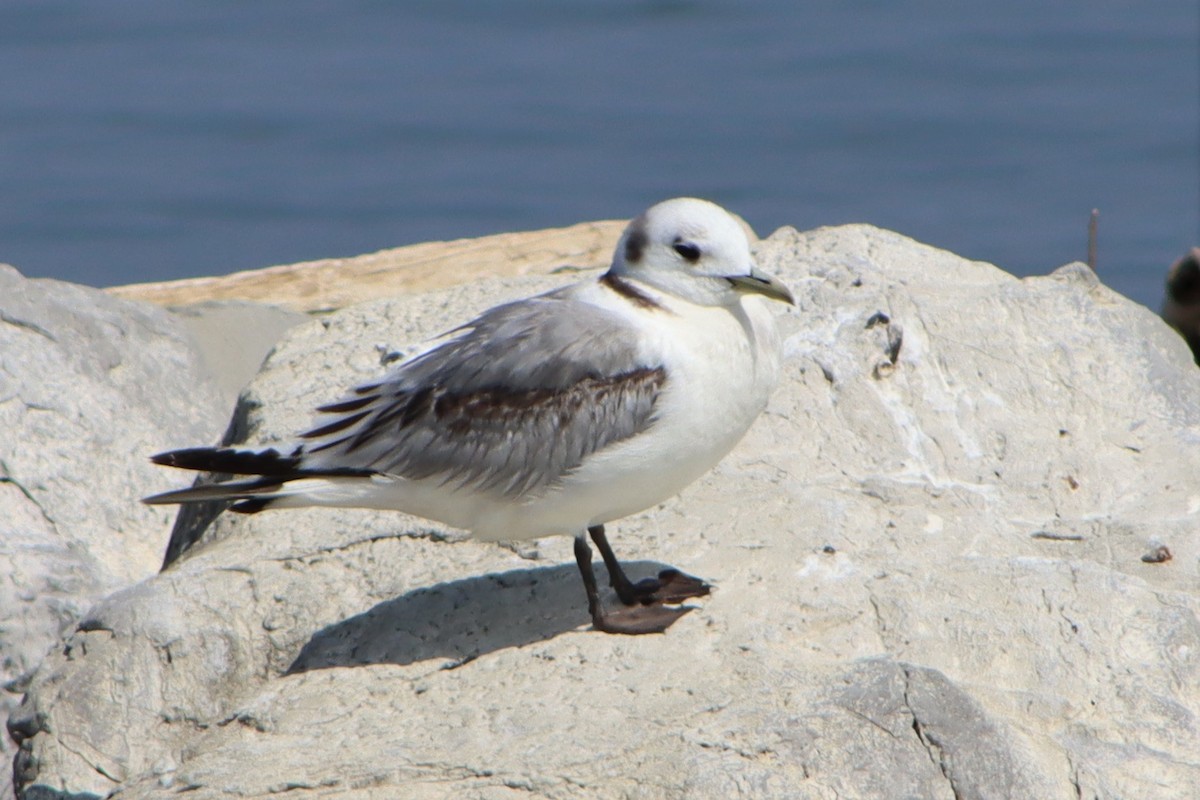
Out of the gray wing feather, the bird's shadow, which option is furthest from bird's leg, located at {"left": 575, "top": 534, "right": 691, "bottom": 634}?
the gray wing feather

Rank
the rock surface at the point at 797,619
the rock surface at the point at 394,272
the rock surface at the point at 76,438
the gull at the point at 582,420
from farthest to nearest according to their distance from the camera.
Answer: the rock surface at the point at 394,272, the rock surface at the point at 76,438, the gull at the point at 582,420, the rock surface at the point at 797,619

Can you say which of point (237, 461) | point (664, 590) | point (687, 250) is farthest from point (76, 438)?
point (687, 250)

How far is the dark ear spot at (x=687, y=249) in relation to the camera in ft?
16.5

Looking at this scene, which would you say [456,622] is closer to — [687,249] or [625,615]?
[625,615]

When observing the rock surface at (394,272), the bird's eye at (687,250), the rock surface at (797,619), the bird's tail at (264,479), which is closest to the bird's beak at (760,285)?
the bird's eye at (687,250)

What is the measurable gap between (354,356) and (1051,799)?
3.41 meters

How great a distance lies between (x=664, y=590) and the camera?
513 centimetres

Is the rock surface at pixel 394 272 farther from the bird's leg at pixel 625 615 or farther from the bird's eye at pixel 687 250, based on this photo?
the bird's leg at pixel 625 615

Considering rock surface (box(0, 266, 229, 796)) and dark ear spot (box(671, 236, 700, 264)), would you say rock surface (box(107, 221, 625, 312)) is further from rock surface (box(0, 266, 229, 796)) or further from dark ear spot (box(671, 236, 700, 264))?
dark ear spot (box(671, 236, 700, 264))

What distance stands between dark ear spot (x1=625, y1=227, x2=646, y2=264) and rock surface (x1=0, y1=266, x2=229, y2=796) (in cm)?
237

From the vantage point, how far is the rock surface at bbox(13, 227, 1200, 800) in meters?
4.37

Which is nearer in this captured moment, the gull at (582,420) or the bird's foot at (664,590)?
the gull at (582,420)

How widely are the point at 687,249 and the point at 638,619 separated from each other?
1058mm

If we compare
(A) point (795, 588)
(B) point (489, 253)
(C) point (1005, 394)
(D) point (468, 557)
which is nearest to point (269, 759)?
(D) point (468, 557)
